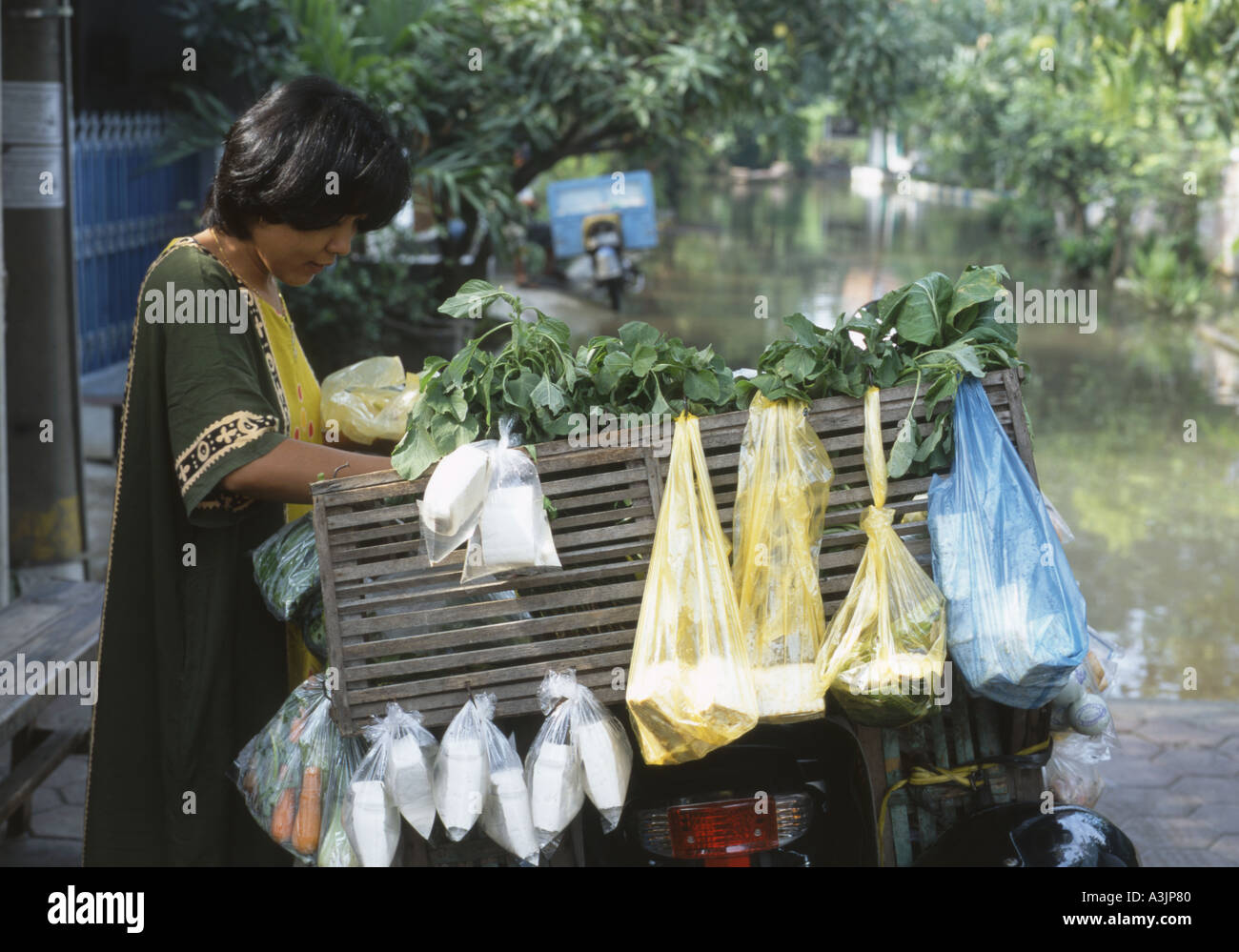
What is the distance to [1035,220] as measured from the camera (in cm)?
2169

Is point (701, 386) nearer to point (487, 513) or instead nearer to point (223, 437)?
point (487, 513)

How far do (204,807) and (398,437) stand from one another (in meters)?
0.76

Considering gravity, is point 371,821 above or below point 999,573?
below

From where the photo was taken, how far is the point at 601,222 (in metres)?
13.1

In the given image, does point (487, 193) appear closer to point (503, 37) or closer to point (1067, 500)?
point (503, 37)

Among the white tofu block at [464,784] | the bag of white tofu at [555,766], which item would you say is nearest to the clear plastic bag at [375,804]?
the white tofu block at [464,784]

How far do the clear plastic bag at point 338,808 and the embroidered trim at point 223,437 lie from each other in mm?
528

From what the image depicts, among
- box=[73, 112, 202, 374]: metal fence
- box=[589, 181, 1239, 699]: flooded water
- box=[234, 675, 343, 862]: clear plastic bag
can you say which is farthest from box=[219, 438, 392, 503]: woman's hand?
box=[73, 112, 202, 374]: metal fence

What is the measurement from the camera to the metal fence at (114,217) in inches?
295

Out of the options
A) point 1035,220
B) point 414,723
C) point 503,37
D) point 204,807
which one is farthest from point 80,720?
point 1035,220

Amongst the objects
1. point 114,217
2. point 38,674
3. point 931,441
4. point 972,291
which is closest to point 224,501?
point 38,674

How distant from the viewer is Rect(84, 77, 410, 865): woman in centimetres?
216

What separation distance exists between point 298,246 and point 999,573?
1311mm

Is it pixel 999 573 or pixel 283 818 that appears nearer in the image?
pixel 999 573
